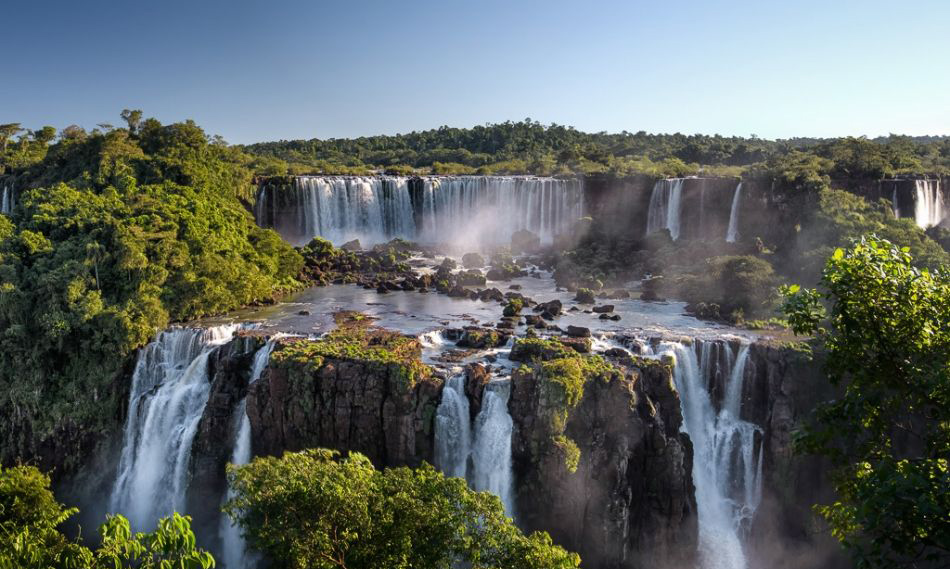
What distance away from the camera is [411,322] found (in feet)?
87.9

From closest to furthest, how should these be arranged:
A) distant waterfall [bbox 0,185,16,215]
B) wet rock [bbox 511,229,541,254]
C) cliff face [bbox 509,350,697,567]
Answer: cliff face [bbox 509,350,697,567]
distant waterfall [bbox 0,185,16,215]
wet rock [bbox 511,229,541,254]

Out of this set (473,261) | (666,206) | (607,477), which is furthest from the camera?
(666,206)

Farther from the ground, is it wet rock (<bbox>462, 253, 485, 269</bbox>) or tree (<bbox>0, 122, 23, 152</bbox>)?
tree (<bbox>0, 122, 23, 152</bbox>)

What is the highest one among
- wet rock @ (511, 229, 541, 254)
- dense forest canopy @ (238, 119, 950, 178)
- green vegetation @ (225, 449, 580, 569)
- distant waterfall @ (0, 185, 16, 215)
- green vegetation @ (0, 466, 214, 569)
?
dense forest canopy @ (238, 119, 950, 178)

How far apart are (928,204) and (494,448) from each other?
29838 millimetres

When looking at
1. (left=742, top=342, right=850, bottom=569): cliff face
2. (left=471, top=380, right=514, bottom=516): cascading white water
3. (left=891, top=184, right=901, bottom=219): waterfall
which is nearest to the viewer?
(left=471, top=380, right=514, bottom=516): cascading white water

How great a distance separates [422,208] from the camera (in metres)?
46.0

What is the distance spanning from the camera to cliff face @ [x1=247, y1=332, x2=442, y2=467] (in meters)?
18.8

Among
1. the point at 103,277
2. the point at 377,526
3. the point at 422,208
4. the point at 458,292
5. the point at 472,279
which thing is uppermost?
the point at 422,208

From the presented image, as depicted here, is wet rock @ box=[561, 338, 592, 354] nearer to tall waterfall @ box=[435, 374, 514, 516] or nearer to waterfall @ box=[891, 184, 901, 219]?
tall waterfall @ box=[435, 374, 514, 516]

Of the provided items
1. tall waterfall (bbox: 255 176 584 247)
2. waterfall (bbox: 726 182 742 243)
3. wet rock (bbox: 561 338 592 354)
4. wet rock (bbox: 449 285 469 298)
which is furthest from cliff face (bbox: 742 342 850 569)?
tall waterfall (bbox: 255 176 584 247)

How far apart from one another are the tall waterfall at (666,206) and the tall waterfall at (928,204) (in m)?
12.0

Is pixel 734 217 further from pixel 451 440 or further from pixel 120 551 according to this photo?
pixel 120 551

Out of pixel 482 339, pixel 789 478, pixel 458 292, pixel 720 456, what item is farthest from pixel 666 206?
pixel 789 478
